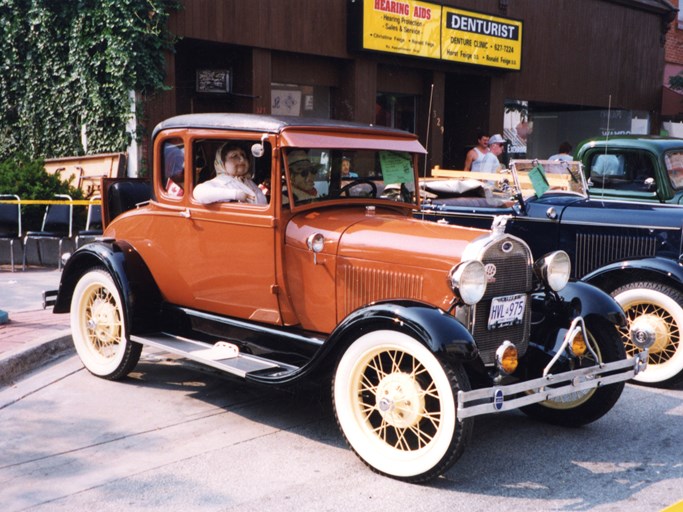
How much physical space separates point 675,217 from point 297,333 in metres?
3.16

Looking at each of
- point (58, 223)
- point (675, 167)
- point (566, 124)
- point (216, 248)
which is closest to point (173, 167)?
point (216, 248)

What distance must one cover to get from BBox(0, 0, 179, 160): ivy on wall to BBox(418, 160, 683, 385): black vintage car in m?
5.32

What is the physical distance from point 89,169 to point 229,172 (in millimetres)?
7138

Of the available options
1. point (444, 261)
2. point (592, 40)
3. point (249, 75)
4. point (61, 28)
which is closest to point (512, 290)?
point (444, 261)

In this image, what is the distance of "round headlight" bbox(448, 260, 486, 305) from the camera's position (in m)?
4.18

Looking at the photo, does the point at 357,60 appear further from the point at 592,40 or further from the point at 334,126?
the point at 334,126

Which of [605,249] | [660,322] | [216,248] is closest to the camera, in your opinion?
[216,248]

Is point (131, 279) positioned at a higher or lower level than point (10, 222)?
higher

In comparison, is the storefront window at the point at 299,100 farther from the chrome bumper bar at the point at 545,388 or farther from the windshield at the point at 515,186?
the chrome bumper bar at the point at 545,388

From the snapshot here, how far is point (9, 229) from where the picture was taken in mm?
10461

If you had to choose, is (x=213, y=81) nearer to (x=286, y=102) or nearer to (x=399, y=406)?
(x=286, y=102)

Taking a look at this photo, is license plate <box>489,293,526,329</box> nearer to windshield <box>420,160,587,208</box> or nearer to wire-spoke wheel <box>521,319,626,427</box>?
wire-spoke wheel <box>521,319,626,427</box>

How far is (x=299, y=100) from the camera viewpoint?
1373 centimetres

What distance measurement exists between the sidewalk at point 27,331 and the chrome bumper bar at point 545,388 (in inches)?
135
